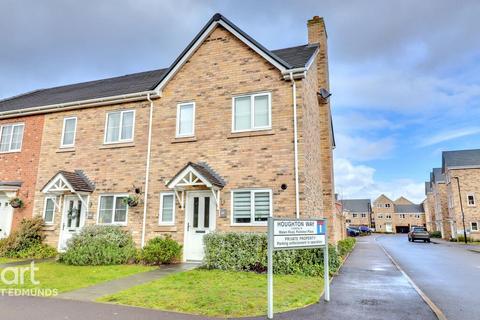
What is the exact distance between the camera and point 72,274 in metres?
9.77

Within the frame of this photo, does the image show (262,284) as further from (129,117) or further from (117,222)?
(129,117)

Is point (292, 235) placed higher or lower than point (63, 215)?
lower

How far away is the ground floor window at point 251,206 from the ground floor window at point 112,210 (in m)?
5.19

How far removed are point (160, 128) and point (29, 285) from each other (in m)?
7.74

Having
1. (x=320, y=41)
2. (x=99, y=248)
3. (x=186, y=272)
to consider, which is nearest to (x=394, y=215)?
(x=320, y=41)

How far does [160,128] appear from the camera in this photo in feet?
46.1

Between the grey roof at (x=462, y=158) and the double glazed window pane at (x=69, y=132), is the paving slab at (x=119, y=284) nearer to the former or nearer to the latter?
the double glazed window pane at (x=69, y=132)

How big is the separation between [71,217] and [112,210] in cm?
218

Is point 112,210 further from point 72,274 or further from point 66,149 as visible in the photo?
point 72,274

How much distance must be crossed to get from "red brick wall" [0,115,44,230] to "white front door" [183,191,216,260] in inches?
338

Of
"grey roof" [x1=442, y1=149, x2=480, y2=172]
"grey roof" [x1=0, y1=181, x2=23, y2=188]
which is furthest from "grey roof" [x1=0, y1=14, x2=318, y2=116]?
"grey roof" [x1=442, y1=149, x2=480, y2=172]

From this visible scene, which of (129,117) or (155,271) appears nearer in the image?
(155,271)

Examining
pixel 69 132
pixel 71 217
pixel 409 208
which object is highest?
pixel 69 132

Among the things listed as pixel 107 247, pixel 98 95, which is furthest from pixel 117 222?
pixel 98 95
